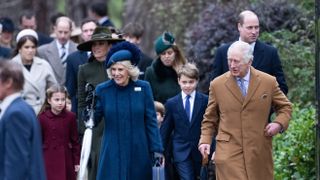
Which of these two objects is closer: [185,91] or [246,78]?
[246,78]

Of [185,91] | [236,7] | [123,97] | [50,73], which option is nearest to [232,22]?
[236,7]

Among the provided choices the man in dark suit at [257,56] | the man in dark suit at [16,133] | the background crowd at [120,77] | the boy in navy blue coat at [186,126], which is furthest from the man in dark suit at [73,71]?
the man in dark suit at [16,133]

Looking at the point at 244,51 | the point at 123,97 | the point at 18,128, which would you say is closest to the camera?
the point at 18,128

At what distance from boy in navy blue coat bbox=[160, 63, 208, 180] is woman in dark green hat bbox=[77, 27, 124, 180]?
2.74 ft

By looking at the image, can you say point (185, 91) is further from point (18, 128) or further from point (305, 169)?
point (18, 128)

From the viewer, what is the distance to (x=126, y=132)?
13031mm

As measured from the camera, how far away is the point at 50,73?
657 inches

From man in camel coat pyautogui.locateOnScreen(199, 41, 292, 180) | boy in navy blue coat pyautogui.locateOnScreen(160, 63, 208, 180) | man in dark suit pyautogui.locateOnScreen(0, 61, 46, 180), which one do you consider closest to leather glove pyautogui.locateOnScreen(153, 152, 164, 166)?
man in camel coat pyautogui.locateOnScreen(199, 41, 292, 180)

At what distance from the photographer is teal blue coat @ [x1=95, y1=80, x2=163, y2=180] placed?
13023 mm

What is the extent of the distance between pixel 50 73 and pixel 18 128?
22.5 ft

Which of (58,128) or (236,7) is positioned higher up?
(236,7)

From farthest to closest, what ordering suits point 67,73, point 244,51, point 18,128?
1. point 67,73
2. point 244,51
3. point 18,128

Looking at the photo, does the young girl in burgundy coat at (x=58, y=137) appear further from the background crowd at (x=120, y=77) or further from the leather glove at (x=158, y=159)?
the leather glove at (x=158, y=159)

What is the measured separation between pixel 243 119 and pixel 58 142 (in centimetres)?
324
